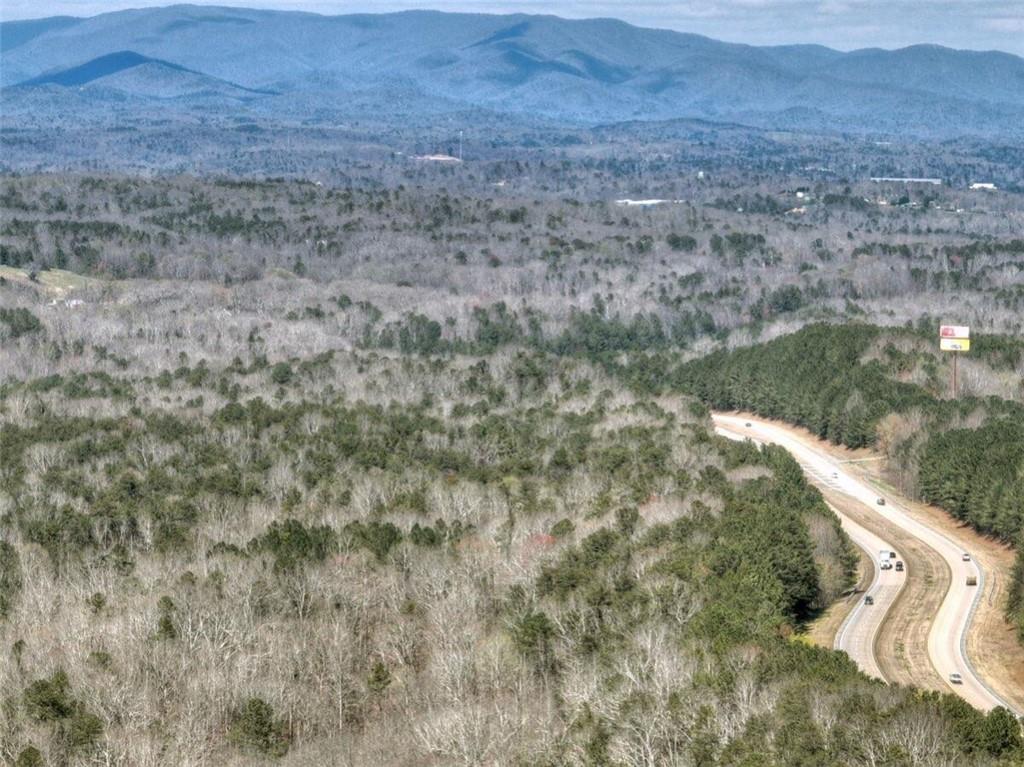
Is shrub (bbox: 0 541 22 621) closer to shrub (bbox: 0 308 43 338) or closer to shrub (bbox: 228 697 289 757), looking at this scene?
shrub (bbox: 228 697 289 757)

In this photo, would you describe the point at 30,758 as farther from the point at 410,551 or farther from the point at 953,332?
the point at 953,332

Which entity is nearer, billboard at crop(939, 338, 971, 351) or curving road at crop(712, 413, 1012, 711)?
curving road at crop(712, 413, 1012, 711)

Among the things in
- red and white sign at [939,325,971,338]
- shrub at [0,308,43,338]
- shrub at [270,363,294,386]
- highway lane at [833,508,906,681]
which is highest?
red and white sign at [939,325,971,338]

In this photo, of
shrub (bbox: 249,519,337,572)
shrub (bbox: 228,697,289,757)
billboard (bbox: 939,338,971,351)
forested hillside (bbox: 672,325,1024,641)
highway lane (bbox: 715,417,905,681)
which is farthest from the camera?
billboard (bbox: 939,338,971,351)

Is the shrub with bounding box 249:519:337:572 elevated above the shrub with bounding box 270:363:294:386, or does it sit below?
above

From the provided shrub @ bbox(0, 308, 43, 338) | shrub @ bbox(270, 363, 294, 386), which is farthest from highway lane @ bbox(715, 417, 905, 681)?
shrub @ bbox(0, 308, 43, 338)

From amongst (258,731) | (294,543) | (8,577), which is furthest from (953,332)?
(258,731)

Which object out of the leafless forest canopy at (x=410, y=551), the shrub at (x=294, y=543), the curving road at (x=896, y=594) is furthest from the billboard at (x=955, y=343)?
the shrub at (x=294, y=543)

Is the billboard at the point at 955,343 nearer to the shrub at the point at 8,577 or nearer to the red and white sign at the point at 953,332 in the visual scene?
the red and white sign at the point at 953,332

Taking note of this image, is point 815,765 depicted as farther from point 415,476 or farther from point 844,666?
point 415,476
